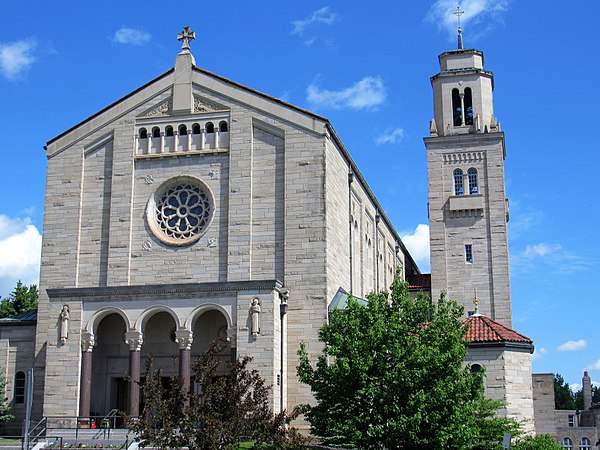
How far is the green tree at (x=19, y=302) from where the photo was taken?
57.4 meters

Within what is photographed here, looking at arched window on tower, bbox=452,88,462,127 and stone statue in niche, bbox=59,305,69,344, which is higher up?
arched window on tower, bbox=452,88,462,127

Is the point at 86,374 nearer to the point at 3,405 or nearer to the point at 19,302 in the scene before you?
the point at 3,405

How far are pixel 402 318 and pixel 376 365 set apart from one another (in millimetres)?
2395

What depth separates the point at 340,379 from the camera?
2739cm

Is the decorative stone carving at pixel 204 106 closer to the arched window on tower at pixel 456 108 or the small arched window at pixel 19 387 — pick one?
the small arched window at pixel 19 387

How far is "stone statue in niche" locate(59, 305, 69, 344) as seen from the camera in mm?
34031

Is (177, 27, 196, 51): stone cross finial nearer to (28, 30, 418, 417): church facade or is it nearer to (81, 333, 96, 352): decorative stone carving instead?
(28, 30, 418, 417): church facade

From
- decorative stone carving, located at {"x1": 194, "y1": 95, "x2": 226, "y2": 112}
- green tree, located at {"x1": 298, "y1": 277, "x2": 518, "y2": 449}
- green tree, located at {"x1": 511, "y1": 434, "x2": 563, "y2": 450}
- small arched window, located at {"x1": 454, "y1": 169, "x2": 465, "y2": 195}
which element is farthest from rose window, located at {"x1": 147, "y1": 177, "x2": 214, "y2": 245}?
small arched window, located at {"x1": 454, "y1": 169, "x2": 465, "y2": 195}

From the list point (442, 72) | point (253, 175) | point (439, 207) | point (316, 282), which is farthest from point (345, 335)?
point (442, 72)

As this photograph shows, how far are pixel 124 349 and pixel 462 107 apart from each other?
29294mm

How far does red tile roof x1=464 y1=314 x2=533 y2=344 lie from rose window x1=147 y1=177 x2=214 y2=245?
12381 millimetres

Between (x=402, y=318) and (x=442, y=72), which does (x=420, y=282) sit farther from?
(x=402, y=318)

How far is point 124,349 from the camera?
36.5 m

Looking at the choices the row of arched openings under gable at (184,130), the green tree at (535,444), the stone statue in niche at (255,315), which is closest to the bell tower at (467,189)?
the green tree at (535,444)
